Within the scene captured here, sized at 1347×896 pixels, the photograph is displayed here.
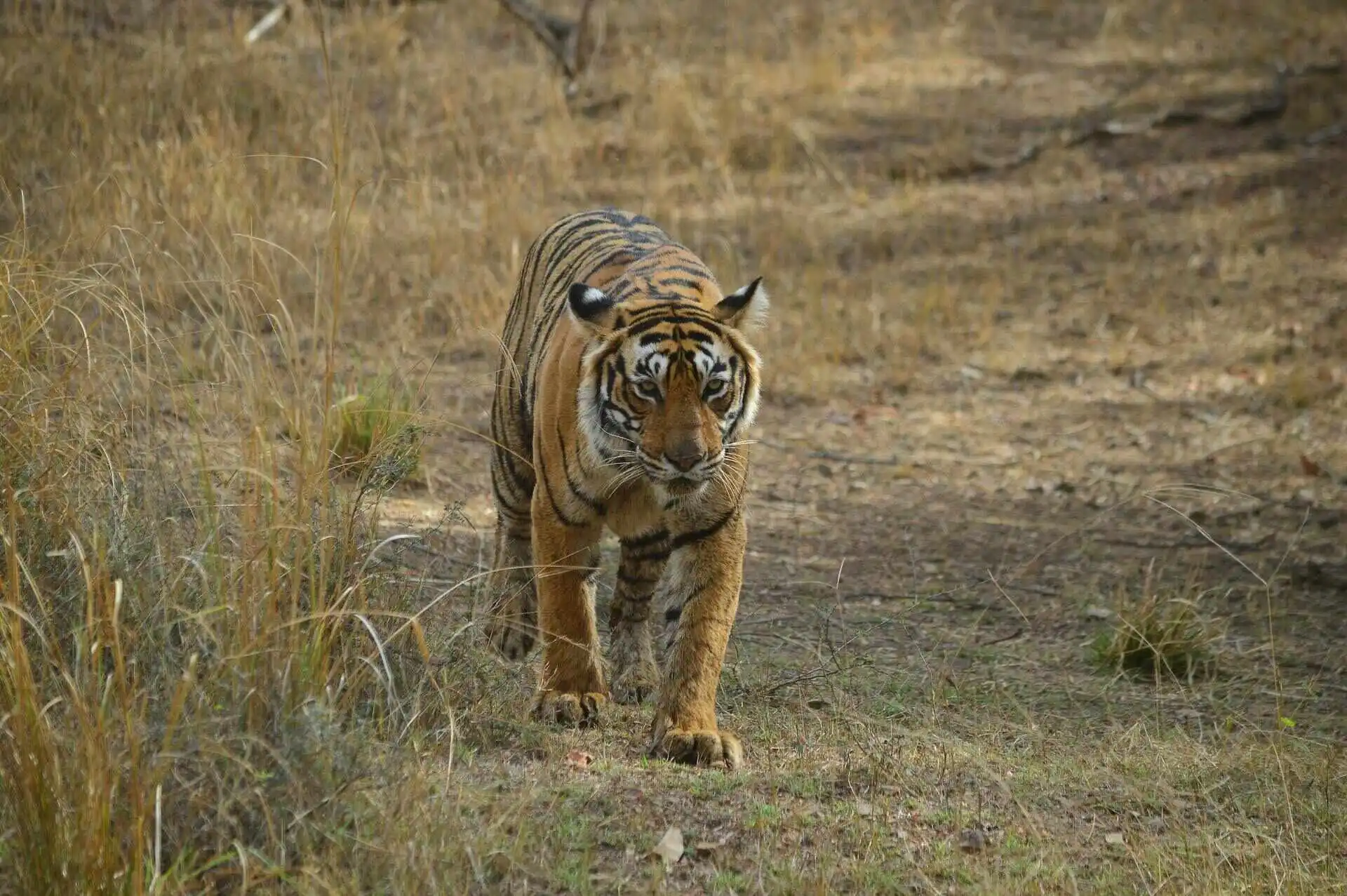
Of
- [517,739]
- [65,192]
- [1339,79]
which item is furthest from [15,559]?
[1339,79]

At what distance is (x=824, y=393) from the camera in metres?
8.21

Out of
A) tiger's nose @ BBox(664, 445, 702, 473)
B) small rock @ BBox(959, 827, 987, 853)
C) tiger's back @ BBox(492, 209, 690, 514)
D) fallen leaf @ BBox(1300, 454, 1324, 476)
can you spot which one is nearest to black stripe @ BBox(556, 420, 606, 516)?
tiger's nose @ BBox(664, 445, 702, 473)

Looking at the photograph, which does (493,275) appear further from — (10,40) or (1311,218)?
(1311,218)

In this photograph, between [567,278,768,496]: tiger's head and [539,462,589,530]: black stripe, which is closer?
[567,278,768,496]: tiger's head

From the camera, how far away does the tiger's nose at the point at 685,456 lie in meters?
3.97

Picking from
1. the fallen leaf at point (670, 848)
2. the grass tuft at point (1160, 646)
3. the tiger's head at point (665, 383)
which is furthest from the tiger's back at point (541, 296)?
the grass tuft at point (1160, 646)

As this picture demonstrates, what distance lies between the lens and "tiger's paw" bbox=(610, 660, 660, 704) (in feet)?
15.6

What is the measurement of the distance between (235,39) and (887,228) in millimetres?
4390

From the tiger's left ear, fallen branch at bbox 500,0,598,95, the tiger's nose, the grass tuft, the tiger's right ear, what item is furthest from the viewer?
fallen branch at bbox 500,0,598,95

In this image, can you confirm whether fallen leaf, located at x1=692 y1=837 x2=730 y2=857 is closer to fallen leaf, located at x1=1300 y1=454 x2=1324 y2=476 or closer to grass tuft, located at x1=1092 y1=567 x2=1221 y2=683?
grass tuft, located at x1=1092 y1=567 x2=1221 y2=683

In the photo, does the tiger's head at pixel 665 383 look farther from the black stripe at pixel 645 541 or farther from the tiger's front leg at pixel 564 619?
the black stripe at pixel 645 541

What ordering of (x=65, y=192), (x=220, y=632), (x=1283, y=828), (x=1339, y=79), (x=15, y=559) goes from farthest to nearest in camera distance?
(x=1339, y=79), (x=65, y=192), (x=1283, y=828), (x=220, y=632), (x=15, y=559)

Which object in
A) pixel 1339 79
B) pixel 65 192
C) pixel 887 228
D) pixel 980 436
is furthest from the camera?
pixel 1339 79

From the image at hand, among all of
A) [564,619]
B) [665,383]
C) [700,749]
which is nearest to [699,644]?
[700,749]
